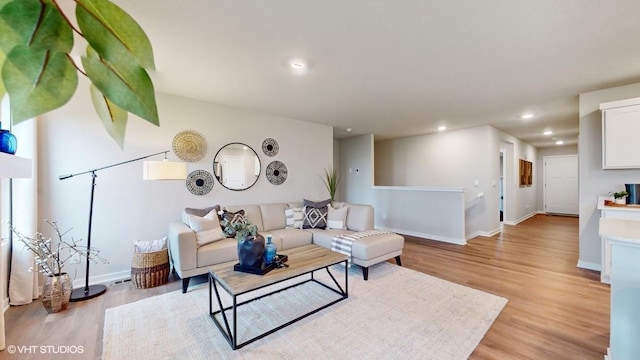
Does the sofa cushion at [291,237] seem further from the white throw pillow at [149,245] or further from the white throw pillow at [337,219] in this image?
the white throw pillow at [149,245]

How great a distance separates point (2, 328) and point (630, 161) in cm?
595

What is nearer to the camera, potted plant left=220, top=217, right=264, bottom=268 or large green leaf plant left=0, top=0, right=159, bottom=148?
large green leaf plant left=0, top=0, right=159, bottom=148

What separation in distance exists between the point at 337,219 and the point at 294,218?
0.66 metres

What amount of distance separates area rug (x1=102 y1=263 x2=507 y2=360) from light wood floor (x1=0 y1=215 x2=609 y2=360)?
5.4 inches

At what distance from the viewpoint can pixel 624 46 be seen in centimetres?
226

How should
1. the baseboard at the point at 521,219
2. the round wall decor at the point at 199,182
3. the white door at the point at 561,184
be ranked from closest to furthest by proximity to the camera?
1. the round wall decor at the point at 199,182
2. the baseboard at the point at 521,219
3. the white door at the point at 561,184

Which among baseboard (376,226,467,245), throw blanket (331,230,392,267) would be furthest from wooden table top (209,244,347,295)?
baseboard (376,226,467,245)

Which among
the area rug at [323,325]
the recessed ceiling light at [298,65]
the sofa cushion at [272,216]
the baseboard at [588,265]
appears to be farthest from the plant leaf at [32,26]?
the baseboard at [588,265]

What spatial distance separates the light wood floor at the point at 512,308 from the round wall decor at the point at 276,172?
2.03 metres

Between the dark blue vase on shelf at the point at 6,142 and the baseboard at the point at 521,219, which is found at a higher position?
the dark blue vase on shelf at the point at 6,142

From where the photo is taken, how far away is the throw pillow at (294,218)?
4.05 meters

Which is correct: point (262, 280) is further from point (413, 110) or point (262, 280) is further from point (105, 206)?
point (413, 110)

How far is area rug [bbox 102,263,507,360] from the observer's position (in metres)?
1.89

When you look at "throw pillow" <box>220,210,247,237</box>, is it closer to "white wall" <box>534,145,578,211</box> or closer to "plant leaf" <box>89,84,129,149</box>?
"plant leaf" <box>89,84,129,149</box>
